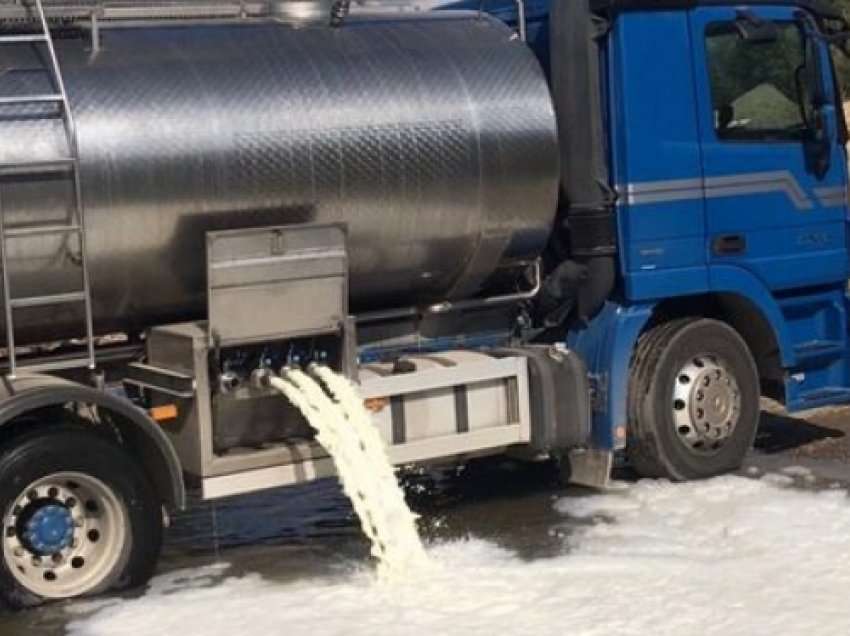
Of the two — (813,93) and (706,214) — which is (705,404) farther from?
(813,93)

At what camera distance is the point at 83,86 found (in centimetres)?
734

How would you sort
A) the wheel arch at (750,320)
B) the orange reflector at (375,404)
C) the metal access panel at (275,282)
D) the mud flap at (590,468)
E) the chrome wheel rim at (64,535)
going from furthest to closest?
the wheel arch at (750,320)
the mud flap at (590,468)
the orange reflector at (375,404)
the metal access panel at (275,282)
the chrome wheel rim at (64,535)

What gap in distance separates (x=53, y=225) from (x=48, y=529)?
1349 mm

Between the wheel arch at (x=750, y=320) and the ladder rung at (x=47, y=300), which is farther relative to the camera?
the wheel arch at (x=750, y=320)

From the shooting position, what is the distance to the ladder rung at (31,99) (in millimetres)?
Result: 7055

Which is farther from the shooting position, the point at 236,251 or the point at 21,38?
the point at 236,251

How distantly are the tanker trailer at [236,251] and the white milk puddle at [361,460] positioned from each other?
0.16 m

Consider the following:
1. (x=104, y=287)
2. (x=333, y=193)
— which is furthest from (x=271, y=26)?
(x=104, y=287)

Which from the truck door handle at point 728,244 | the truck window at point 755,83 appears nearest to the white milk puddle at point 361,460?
the truck door handle at point 728,244

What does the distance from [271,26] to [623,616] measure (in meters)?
3.47

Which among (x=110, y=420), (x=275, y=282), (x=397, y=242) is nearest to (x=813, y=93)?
(x=397, y=242)

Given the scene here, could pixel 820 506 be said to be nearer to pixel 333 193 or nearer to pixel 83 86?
pixel 333 193

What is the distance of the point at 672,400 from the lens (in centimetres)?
930

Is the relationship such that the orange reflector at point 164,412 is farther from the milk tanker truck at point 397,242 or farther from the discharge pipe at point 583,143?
the discharge pipe at point 583,143
